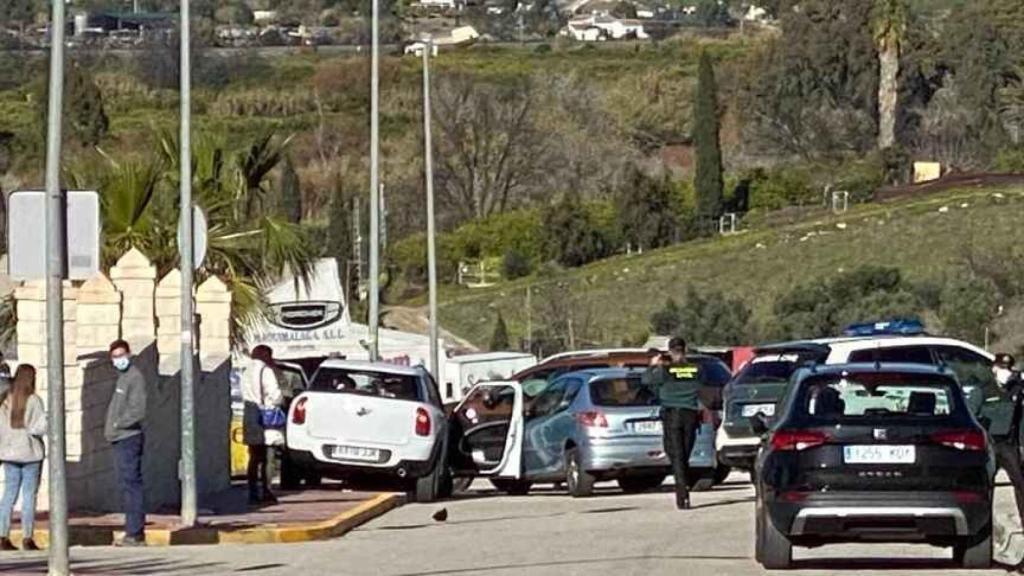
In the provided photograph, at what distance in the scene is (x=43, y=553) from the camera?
69.5 feet

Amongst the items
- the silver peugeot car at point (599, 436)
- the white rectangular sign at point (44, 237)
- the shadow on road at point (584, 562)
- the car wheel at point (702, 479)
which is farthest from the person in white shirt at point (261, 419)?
the white rectangular sign at point (44, 237)

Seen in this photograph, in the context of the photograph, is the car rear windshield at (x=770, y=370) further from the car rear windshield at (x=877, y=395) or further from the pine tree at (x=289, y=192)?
the pine tree at (x=289, y=192)

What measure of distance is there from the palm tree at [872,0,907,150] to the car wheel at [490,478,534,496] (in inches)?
3200

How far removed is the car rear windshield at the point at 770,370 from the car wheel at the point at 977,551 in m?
11.2

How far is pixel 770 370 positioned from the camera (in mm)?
30812

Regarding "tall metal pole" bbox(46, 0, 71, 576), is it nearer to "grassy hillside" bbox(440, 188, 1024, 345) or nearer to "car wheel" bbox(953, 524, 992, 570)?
"car wheel" bbox(953, 524, 992, 570)

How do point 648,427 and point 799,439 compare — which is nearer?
point 799,439

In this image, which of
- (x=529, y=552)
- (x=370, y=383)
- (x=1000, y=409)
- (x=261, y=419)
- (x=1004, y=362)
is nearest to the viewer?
(x=529, y=552)

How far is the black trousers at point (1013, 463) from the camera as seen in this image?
770 inches

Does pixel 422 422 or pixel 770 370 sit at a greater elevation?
pixel 770 370

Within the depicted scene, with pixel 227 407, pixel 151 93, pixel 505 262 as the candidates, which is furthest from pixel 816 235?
pixel 227 407

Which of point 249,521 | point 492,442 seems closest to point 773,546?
point 249,521

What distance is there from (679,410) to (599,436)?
2.29m

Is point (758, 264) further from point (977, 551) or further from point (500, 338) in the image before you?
point (977, 551)
